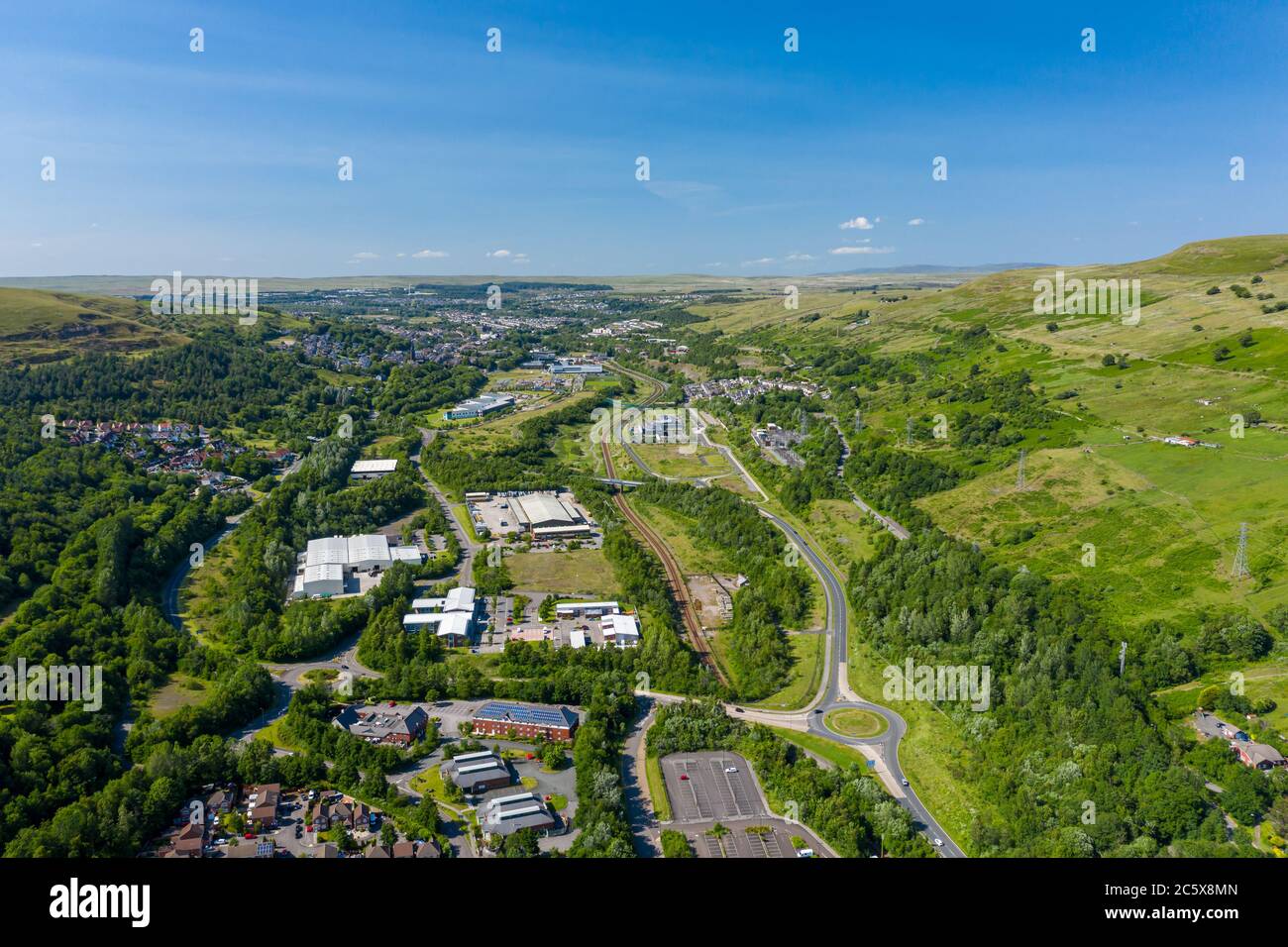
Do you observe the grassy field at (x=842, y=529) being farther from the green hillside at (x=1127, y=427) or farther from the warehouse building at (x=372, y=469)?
the warehouse building at (x=372, y=469)

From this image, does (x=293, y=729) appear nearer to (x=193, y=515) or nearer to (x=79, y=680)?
(x=79, y=680)

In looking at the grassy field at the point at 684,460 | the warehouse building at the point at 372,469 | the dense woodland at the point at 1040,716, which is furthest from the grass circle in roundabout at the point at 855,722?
the warehouse building at the point at 372,469

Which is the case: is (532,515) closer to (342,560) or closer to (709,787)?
(342,560)

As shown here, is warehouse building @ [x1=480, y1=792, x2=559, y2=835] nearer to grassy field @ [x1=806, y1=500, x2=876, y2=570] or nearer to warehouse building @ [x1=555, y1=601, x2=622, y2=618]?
warehouse building @ [x1=555, y1=601, x2=622, y2=618]

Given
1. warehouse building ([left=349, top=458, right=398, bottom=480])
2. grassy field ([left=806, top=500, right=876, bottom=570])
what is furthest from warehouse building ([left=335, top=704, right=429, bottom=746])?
warehouse building ([left=349, top=458, right=398, bottom=480])

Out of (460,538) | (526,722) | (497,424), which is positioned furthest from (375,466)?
(526,722)

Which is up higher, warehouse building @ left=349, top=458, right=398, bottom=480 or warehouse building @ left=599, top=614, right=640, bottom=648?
warehouse building @ left=349, top=458, right=398, bottom=480
